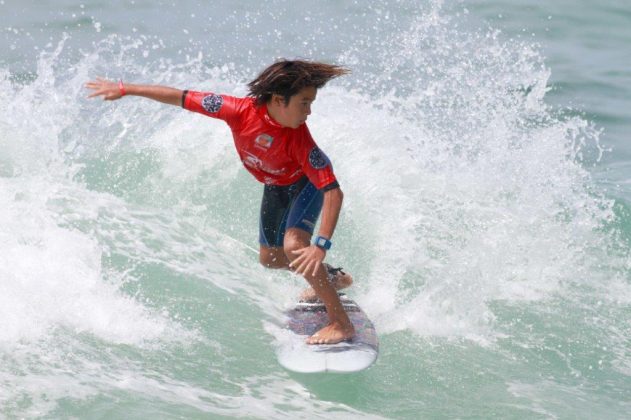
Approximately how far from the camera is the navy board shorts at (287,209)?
18.1 feet

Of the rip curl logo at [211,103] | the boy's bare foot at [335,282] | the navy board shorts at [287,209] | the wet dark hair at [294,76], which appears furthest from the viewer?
the boy's bare foot at [335,282]

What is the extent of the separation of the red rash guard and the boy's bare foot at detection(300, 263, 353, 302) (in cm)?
104

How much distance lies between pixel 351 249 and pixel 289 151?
2.27m

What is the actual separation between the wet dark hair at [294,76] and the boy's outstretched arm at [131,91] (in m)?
0.53

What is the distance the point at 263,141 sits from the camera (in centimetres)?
529

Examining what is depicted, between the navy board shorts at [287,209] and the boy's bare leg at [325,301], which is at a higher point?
the navy board shorts at [287,209]

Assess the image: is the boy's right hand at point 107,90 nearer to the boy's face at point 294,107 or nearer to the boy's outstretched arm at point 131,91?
the boy's outstretched arm at point 131,91

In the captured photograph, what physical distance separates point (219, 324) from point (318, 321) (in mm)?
610

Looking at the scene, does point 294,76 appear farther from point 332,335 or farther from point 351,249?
point 351,249

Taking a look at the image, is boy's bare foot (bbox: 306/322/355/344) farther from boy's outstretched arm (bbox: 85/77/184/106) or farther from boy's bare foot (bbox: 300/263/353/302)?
boy's outstretched arm (bbox: 85/77/184/106)

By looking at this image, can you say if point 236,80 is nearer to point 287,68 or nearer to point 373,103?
point 373,103

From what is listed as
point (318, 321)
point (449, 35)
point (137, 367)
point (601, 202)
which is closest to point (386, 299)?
point (318, 321)

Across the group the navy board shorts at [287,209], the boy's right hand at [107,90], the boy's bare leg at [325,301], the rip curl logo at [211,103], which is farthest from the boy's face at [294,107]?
the boy's right hand at [107,90]

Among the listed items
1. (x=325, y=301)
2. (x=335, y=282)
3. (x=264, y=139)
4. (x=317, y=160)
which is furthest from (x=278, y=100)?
(x=335, y=282)
